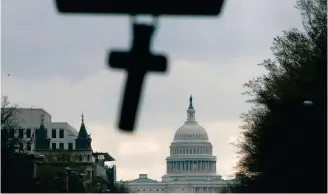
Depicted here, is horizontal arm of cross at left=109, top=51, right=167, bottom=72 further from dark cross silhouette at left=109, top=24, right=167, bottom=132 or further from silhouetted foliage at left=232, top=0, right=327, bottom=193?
silhouetted foliage at left=232, top=0, right=327, bottom=193

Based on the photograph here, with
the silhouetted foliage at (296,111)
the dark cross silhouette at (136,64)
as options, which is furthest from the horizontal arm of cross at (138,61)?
the silhouetted foliage at (296,111)

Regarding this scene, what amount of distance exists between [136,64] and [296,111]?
57.1 meters

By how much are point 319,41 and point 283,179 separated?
1122 cm

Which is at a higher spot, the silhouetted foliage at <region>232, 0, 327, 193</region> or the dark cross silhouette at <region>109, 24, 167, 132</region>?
the silhouetted foliage at <region>232, 0, 327, 193</region>

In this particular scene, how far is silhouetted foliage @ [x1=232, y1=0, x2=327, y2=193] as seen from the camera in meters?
57.8

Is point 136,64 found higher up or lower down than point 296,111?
lower down

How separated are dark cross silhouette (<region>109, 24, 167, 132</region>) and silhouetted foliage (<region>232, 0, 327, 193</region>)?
41837mm

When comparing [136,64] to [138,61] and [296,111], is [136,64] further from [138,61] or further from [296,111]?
[296,111]

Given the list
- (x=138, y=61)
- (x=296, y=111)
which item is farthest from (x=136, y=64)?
(x=296, y=111)

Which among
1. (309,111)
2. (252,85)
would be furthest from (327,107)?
(252,85)

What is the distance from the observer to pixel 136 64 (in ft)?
25.5

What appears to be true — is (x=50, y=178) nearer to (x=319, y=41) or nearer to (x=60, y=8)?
(x=319, y=41)

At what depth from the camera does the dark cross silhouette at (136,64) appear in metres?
7.72

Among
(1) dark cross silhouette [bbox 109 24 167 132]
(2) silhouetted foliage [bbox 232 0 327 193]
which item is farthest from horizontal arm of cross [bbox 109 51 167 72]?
(2) silhouetted foliage [bbox 232 0 327 193]
